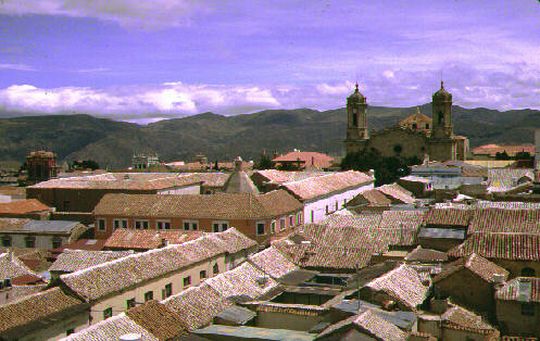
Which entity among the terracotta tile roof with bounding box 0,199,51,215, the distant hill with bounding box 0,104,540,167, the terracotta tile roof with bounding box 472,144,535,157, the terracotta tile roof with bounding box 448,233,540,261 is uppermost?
the distant hill with bounding box 0,104,540,167

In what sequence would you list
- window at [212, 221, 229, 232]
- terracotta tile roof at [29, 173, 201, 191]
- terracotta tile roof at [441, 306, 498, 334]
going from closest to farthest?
terracotta tile roof at [441, 306, 498, 334] → window at [212, 221, 229, 232] → terracotta tile roof at [29, 173, 201, 191]

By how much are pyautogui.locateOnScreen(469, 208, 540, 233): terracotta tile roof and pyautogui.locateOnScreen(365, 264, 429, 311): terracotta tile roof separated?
19.6 ft

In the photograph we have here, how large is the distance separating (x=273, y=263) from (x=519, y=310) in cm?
993

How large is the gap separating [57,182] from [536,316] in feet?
131

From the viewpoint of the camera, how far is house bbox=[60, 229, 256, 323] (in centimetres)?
2070

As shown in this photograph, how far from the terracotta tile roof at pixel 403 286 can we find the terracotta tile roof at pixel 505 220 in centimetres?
599

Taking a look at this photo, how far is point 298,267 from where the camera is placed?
25.4 m

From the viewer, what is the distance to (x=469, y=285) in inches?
774

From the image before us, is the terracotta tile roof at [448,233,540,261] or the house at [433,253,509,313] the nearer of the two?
the house at [433,253,509,313]

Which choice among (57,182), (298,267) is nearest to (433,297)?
(298,267)

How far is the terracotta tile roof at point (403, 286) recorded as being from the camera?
18.3m

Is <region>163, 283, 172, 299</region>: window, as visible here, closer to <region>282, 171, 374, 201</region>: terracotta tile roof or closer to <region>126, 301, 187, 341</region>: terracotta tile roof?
<region>126, 301, 187, 341</region>: terracotta tile roof

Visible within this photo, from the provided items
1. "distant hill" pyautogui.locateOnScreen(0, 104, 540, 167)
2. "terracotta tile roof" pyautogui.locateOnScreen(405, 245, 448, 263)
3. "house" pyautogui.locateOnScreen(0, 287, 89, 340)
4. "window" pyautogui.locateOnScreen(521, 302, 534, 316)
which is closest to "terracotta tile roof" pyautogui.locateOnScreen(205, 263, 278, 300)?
"house" pyautogui.locateOnScreen(0, 287, 89, 340)

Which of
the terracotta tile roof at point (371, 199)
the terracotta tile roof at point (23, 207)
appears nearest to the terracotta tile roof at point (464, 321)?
the terracotta tile roof at point (371, 199)
